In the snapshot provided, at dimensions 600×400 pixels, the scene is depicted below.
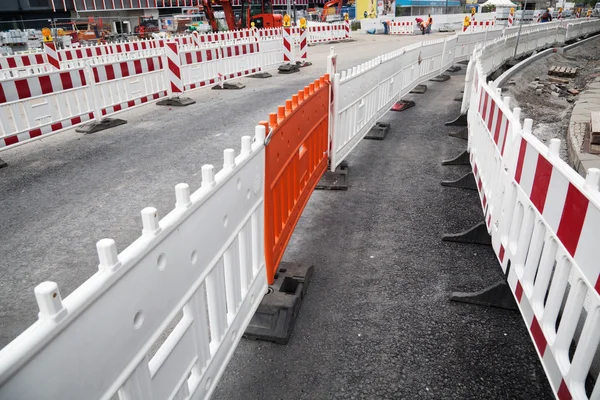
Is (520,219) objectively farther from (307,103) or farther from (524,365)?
(307,103)

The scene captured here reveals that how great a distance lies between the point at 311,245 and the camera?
4.38 metres

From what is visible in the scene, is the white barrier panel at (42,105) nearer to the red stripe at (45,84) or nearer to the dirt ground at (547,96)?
the red stripe at (45,84)

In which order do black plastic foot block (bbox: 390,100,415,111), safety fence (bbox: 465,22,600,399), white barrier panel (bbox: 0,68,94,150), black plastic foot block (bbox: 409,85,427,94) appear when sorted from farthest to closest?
black plastic foot block (bbox: 409,85,427,94) < black plastic foot block (bbox: 390,100,415,111) < white barrier panel (bbox: 0,68,94,150) < safety fence (bbox: 465,22,600,399)

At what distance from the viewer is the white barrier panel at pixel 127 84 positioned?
9.07 metres

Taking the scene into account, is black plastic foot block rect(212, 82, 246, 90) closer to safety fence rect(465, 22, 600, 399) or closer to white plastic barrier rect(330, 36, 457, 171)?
white plastic barrier rect(330, 36, 457, 171)

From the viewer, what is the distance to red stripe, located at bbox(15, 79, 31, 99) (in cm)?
726

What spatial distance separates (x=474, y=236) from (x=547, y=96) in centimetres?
1052

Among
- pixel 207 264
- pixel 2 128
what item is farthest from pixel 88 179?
pixel 207 264

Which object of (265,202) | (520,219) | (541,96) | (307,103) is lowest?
(541,96)

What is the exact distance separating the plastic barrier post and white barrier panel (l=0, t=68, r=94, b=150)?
2.53m

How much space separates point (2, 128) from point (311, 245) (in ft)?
19.0

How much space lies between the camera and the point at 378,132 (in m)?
8.03

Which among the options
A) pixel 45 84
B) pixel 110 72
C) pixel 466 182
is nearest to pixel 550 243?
pixel 466 182

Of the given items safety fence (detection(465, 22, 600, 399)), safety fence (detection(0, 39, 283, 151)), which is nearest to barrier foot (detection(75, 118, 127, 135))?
safety fence (detection(0, 39, 283, 151))
